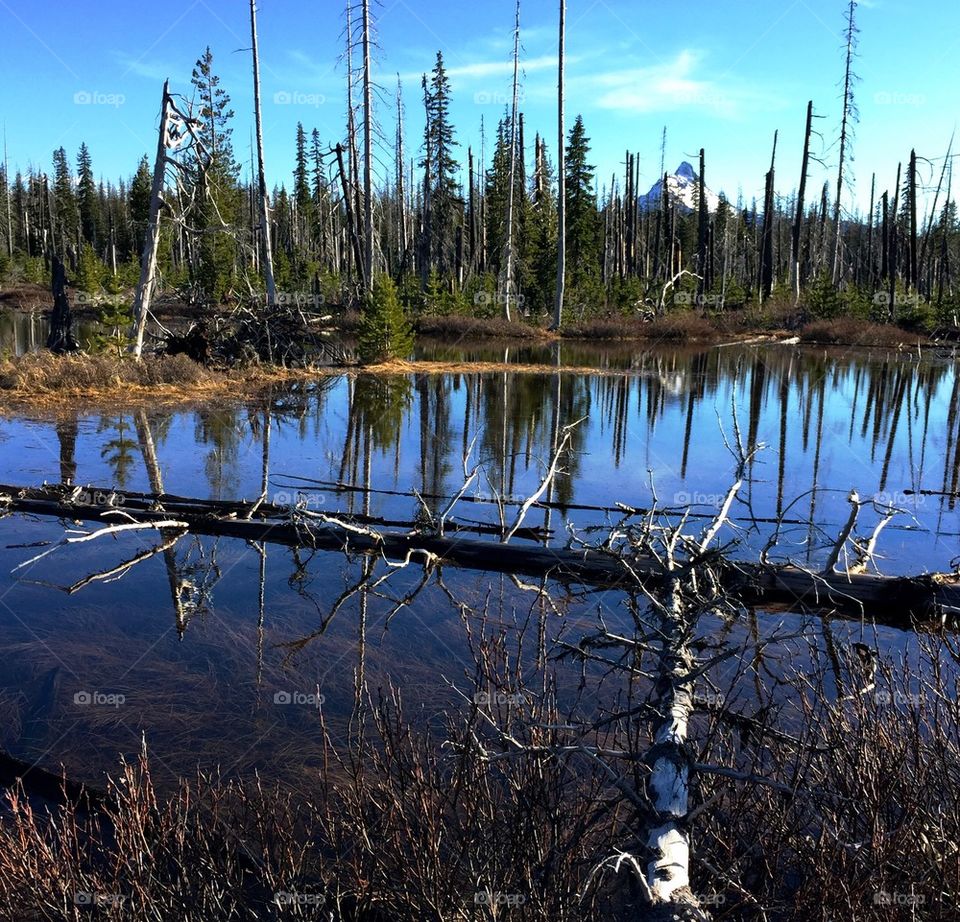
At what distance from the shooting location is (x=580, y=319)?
4072cm

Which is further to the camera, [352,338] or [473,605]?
[352,338]

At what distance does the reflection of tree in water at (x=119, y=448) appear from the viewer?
36.9ft

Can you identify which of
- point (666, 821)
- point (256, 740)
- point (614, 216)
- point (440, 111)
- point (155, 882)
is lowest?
point (256, 740)

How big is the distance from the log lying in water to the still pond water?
0.23 metres

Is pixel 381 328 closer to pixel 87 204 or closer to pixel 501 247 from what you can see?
pixel 501 247

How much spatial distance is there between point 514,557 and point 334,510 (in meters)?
2.63

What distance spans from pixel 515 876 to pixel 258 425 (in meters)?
13.6

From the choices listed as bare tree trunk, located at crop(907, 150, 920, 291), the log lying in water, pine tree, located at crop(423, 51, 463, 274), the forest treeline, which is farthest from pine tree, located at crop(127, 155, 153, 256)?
the log lying in water

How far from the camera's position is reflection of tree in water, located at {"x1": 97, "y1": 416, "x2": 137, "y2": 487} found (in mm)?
11250

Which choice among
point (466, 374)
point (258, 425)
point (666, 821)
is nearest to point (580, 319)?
point (466, 374)

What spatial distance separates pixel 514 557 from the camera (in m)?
7.88

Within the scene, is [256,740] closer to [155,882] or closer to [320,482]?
[155,882]

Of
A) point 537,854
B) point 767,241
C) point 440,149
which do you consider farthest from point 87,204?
point 537,854

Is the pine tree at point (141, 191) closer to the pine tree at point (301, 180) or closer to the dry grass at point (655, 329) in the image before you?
the pine tree at point (301, 180)
